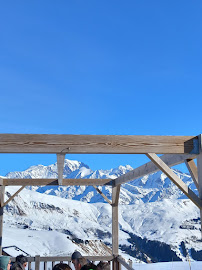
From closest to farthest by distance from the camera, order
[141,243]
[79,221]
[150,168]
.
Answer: [150,168] → [79,221] → [141,243]

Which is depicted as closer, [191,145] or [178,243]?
[191,145]

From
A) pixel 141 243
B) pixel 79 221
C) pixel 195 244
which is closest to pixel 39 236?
pixel 79 221

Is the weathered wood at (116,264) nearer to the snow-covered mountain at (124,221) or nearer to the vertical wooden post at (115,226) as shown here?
the vertical wooden post at (115,226)

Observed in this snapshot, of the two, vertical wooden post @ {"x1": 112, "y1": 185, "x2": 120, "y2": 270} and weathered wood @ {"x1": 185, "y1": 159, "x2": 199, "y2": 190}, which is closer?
weathered wood @ {"x1": 185, "y1": 159, "x2": 199, "y2": 190}

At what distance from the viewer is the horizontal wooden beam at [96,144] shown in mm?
4090

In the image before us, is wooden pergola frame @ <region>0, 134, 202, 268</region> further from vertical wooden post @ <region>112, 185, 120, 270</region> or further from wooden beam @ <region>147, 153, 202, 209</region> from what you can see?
A: vertical wooden post @ <region>112, 185, 120, 270</region>

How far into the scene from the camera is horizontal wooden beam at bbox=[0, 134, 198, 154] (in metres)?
4.09

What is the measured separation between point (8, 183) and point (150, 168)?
13.4ft

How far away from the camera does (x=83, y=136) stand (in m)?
4.19

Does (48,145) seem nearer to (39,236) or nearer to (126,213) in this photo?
(39,236)

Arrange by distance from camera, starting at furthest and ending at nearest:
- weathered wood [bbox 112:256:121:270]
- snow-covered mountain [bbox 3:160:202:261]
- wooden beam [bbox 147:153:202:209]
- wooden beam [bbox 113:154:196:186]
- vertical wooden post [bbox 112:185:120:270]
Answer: snow-covered mountain [bbox 3:160:202:261] → vertical wooden post [bbox 112:185:120:270] → weathered wood [bbox 112:256:121:270] → wooden beam [bbox 113:154:196:186] → wooden beam [bbox 147:153:202:209]

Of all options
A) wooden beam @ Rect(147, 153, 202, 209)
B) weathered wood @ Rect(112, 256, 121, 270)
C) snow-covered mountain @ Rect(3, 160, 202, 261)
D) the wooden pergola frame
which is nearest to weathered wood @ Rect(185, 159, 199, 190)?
the wooden pergola frame

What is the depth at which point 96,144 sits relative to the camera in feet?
13.8

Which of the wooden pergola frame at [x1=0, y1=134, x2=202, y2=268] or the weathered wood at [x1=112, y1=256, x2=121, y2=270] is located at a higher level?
the wooden pergola frame at [x1=0, y1=134, x2=202, y2=268]
